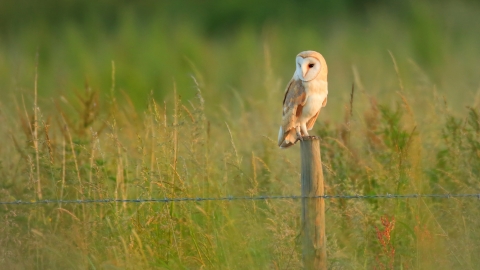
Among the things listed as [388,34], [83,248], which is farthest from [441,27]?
[83,248]

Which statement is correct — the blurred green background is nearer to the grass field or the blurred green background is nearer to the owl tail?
the grass field

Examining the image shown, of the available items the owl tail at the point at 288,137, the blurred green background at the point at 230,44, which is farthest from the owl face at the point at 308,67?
the blurred green background at the point at 230,44

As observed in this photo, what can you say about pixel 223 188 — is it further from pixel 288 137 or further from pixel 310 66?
pixel 310 66

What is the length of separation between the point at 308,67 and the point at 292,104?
0.85 ft

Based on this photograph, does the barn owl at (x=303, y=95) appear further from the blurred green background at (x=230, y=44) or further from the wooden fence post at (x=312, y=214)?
the blurred green background at (x=230, y=44)

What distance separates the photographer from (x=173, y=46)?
13.0m

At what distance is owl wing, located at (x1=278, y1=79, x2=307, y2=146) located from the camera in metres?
4.26

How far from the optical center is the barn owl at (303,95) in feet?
13.5

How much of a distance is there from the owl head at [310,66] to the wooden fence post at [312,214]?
23.7 inches

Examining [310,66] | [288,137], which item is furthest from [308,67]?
[288,137]

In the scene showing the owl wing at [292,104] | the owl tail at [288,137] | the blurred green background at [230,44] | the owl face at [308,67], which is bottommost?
the owl tail at [288,137]

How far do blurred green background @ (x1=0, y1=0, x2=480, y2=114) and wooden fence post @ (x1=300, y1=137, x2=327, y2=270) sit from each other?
3950mm

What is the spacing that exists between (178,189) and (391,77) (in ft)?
24.9

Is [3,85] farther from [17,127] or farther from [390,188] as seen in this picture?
[390,188]
